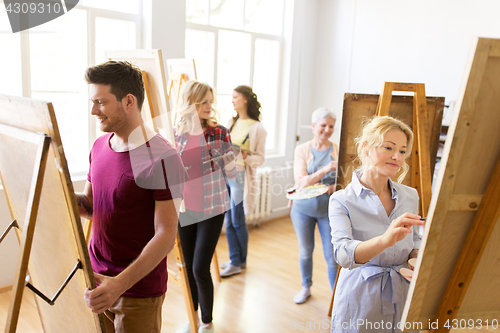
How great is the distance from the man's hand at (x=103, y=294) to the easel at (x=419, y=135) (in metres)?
1.55

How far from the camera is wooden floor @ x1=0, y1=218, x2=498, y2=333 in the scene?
278cm

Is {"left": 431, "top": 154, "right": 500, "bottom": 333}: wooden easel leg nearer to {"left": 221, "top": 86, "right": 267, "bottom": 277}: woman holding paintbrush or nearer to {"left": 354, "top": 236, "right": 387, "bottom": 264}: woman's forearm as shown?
{"left": 354, "top": 236, "right": 387, "bottom": 264}: woman's forearm

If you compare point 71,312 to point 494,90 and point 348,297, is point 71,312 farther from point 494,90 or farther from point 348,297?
point 494,90

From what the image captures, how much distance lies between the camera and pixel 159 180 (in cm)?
137

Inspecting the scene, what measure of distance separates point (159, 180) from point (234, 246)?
2412 mm

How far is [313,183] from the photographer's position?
2953 mm

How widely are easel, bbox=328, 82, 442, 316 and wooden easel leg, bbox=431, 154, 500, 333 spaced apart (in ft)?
3.49

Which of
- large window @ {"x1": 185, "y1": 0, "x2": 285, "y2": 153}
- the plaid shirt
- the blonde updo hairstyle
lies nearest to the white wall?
large window @ {"x1": 185, "y1": 0, "x2": 285, "y2": 153}

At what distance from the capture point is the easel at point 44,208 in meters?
1.09

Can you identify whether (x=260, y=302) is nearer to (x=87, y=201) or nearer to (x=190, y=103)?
(x=190, y=103)

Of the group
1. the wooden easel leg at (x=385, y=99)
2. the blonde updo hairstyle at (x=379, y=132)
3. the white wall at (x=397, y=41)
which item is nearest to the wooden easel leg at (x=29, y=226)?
the blonde updo hairstyle at (x=379, y=132)

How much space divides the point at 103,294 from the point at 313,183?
1953mm

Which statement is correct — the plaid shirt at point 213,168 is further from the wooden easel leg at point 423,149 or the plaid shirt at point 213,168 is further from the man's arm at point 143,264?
the wooden easel leg at point 423,149

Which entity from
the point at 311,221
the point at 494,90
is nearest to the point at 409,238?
the point at 494,90
